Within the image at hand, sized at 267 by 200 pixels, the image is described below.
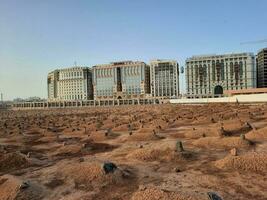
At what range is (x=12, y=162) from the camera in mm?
21125

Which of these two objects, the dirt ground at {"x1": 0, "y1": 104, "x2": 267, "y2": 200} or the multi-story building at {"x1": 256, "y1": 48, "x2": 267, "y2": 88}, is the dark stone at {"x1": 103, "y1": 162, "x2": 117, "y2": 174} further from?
the multi-story building at {"x1": 256, "y1": 48, "x2": 267, "y2": 88}

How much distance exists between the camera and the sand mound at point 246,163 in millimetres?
16328

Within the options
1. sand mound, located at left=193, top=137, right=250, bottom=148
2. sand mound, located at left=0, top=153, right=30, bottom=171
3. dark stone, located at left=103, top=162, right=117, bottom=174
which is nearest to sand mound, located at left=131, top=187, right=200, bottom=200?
dark stone, located at left=103, top=162, right=117, bottom=174

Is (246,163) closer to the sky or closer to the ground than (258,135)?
closer to the ground

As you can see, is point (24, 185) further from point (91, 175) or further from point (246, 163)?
point (246, 163)

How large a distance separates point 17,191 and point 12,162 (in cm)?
783

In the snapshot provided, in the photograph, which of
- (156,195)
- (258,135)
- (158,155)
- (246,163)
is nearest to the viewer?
(156,195)

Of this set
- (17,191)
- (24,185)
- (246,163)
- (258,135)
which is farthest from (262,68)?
(17,191)

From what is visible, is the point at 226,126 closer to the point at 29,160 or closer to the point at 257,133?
the point at 257,133

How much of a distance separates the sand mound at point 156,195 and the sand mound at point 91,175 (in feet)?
11.5

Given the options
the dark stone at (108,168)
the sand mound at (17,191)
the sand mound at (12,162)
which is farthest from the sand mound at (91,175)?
the sand mound at (12,162)

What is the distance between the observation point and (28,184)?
48.4 feet

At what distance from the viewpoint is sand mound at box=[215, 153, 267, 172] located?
16.3 m

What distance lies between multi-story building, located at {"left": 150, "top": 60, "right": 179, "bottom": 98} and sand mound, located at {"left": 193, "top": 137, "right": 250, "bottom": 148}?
6563 inches
